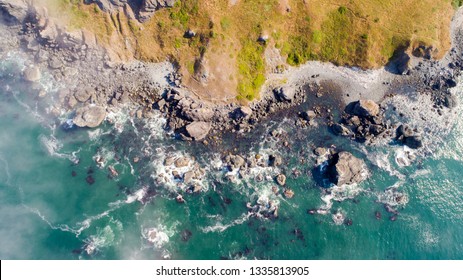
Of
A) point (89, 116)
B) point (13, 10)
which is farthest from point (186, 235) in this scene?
point (13, 10)

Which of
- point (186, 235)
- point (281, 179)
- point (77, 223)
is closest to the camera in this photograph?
point (77, 223)

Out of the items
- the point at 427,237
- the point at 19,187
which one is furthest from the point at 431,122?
the point at 19,187

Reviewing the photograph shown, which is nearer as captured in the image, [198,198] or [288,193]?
[198,198]

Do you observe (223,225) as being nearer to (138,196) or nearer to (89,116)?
(138,196)

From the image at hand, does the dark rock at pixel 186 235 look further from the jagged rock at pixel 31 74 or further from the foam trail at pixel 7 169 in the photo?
the jagged rock at pixel 31 74

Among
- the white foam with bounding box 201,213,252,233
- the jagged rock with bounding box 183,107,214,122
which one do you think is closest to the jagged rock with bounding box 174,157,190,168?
the jagged rock with bounding box 183,107,214,122

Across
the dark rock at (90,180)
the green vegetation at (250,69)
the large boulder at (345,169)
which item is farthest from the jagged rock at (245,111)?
the dark rock at (90,180)

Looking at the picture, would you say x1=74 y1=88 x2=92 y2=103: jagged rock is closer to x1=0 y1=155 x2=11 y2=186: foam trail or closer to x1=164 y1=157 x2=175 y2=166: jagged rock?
x1=0 y1=155 x2=11 y2=186: foam trail
